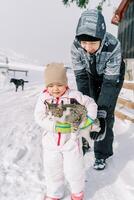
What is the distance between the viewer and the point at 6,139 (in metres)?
6.03

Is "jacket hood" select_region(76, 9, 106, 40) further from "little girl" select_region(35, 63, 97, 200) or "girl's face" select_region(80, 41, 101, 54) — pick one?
"little girl" select_region(35, 63, 97, 200)

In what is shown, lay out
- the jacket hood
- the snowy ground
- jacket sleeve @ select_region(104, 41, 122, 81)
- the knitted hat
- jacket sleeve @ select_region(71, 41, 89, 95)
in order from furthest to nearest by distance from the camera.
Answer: jacket sleeve @ select_region(71, 41, 89, 95)
jacket sleeve @ select_region(104, 41, 122, 81)
the snowy ground
the jacket hood
the knitted hat

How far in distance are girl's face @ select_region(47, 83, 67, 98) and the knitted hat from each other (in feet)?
0.11

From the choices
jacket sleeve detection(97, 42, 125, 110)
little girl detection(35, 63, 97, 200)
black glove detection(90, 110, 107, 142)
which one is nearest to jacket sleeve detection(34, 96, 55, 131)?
little girl detection(35, 63, 97, 200)

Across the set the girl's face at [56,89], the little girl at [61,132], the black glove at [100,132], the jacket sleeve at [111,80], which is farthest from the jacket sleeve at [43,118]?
the jacket sleeve at [111,80]

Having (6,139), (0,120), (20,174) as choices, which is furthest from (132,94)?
(20,174)

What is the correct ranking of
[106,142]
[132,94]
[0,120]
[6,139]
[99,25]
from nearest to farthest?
[99,25]
[106,142]
[6,139]
[0,120]
[132,94]

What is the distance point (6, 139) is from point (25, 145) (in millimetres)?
507

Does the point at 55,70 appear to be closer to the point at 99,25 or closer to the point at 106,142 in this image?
the point at 99,25

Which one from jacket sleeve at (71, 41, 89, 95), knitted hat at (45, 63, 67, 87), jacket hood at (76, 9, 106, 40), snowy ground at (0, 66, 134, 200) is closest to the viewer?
knitted hat at (45, 63, 67, 87)

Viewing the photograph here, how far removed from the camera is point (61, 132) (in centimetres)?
356

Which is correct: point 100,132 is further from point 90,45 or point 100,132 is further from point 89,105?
point 90,45

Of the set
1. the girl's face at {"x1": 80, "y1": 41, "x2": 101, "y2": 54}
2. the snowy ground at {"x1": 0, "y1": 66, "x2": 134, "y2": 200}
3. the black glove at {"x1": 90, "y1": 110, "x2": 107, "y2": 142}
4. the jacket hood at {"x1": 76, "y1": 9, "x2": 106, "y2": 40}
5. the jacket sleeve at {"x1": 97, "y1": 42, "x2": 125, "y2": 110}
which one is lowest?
the snowy ground at {"x1": 0, "y1": 66, "x2": 134, "y2": 200}

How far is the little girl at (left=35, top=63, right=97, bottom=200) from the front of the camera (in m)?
3.55
